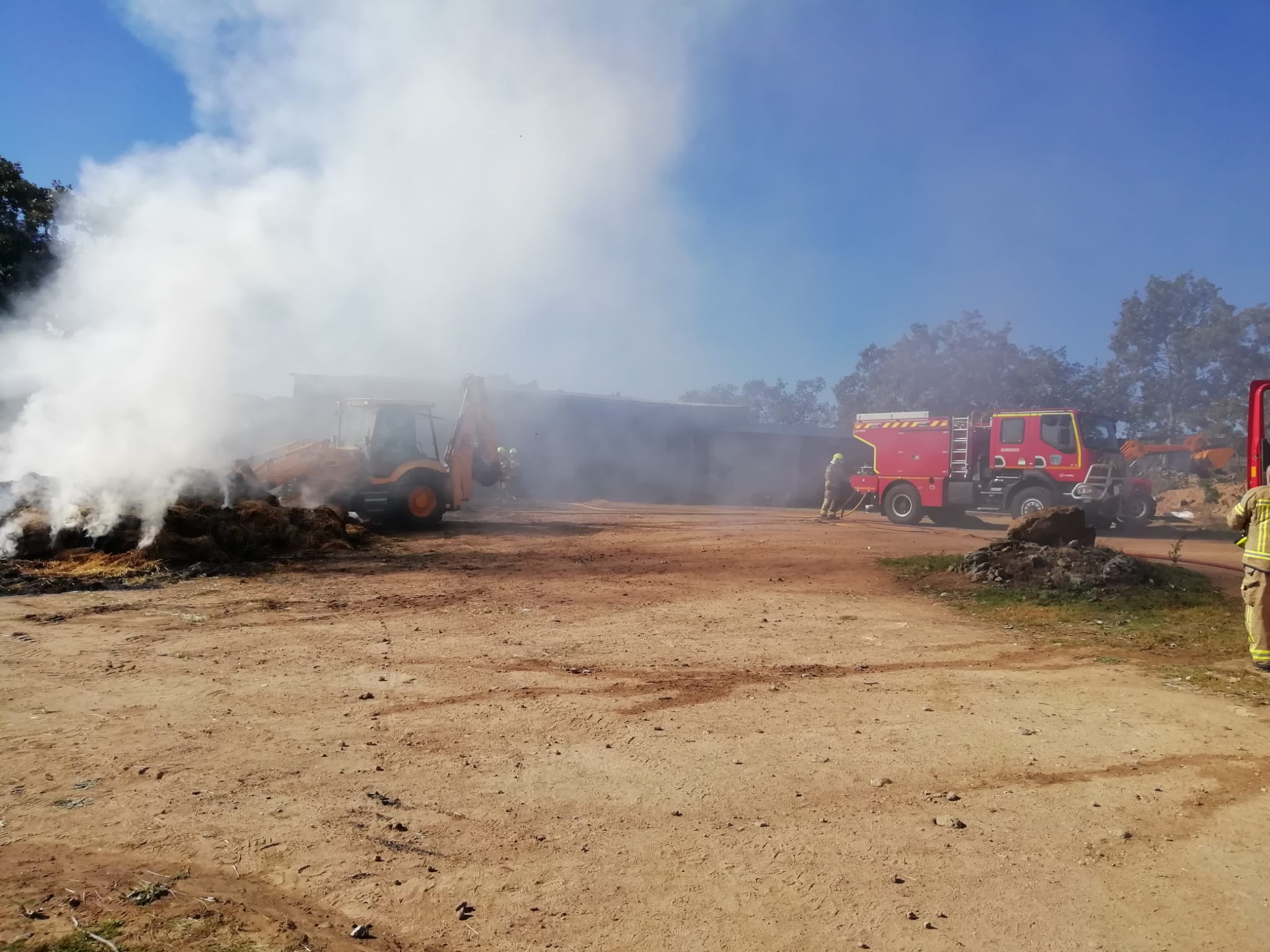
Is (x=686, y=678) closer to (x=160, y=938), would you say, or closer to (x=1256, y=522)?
(x=160, y=938)

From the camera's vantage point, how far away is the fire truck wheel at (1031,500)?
18.1m

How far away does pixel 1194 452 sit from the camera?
20703 millimetres

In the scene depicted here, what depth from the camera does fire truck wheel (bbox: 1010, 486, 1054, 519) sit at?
1806 centimetres

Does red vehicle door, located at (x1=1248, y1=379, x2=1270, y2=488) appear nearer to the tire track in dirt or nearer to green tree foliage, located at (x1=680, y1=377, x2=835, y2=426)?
the tire track in dirt

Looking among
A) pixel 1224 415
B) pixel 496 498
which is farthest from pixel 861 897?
pixel 1224 415

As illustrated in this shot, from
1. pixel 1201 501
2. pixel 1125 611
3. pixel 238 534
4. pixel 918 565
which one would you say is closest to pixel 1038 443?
pixel 918 565

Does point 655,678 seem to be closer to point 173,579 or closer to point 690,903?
point 690,903

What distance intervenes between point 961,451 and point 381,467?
12.9 meters

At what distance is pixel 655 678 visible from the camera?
630 cm

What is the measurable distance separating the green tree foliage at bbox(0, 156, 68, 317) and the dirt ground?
13194 mm

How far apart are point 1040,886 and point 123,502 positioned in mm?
11131

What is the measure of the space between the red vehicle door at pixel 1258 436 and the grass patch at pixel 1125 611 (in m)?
1.50

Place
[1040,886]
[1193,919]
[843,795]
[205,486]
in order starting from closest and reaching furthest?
1. [1193,919]
2. [1040,886]
3. [843,795]
4. [205,486]

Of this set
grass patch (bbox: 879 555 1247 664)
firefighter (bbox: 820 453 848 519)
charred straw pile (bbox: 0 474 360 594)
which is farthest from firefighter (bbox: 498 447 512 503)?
grass patch (bbox: 879 555 1247 664)
